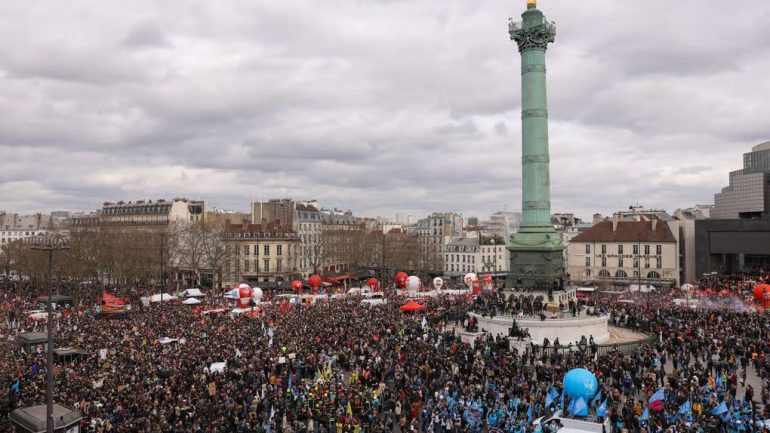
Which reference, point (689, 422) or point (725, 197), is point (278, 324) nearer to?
point (689, 422)

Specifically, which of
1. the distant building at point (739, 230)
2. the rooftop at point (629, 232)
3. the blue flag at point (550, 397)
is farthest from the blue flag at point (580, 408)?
the distant building at point (739, 230)

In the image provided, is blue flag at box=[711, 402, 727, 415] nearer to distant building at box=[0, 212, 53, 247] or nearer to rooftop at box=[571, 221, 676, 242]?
rooftop at box=[571, 221, 676, 242]

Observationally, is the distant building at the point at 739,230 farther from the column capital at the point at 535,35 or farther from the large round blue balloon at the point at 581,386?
the large round blue balloon at the point at 581,386

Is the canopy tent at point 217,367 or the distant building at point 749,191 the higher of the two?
the distant building at point 749,191

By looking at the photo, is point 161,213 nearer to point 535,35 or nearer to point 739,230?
point 535,35

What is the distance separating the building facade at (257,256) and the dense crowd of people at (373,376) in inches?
1641

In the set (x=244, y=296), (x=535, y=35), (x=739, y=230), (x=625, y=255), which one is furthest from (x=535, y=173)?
(x=739, y=230)

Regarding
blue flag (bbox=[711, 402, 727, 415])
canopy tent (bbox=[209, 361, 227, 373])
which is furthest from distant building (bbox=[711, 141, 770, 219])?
canopy tent (bbox=[209, 361, 227, 373])

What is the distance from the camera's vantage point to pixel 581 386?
16.6 metres

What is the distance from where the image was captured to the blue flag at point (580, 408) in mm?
16547

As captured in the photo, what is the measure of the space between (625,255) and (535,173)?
34728 mm

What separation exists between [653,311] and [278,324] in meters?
22.8

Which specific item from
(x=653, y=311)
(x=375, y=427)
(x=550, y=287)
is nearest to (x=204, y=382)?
(x=375, y=427)

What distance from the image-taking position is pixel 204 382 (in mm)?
22031
